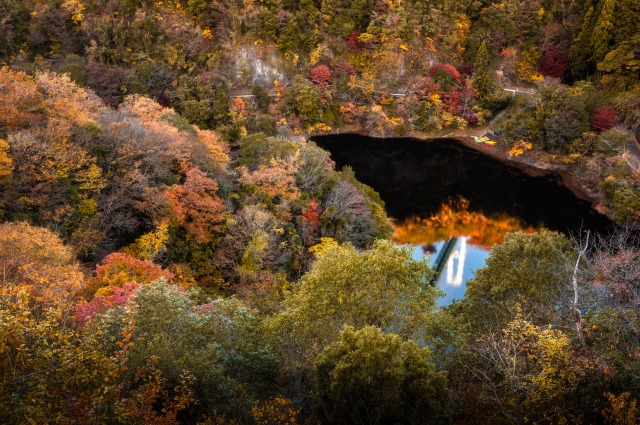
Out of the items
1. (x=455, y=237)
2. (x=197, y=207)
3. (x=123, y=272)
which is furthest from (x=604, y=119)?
(x=123, y=272)

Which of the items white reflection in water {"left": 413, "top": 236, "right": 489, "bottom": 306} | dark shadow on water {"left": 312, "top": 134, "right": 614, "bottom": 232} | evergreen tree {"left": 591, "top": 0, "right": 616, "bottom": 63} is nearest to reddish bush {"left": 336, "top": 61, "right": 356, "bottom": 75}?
dark shadow on water {"left": 312, "top": 134, "right": 614, "bottom": 232}

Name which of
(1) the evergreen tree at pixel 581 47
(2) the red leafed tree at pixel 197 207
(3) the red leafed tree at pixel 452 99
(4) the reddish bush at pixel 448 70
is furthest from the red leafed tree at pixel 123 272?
(1) the evergreen tree at pixel 581 47

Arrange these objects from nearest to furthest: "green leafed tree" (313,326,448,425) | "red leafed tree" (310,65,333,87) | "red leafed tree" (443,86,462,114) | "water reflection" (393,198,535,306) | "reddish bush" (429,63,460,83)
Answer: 1. "green leafed tree" (313,326,448,425)
2. "water reflection" (393,198,535,306)
3. "red leafed tree" (310,65,333,87)
4. "red leafed tree" (443,86,462,114)
5. "reddish bush" (429,63,460,83)

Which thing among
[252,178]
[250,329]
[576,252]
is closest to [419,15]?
[252,178]

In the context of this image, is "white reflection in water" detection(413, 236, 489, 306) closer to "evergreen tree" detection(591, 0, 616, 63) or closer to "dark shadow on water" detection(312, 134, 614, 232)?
"dark shadow on water" detection(312, 134, 614, 232)

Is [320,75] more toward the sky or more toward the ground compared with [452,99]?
more toward the sky

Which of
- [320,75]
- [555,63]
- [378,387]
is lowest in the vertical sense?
[320,75]

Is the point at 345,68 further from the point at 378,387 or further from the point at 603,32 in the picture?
the point at 378,387
